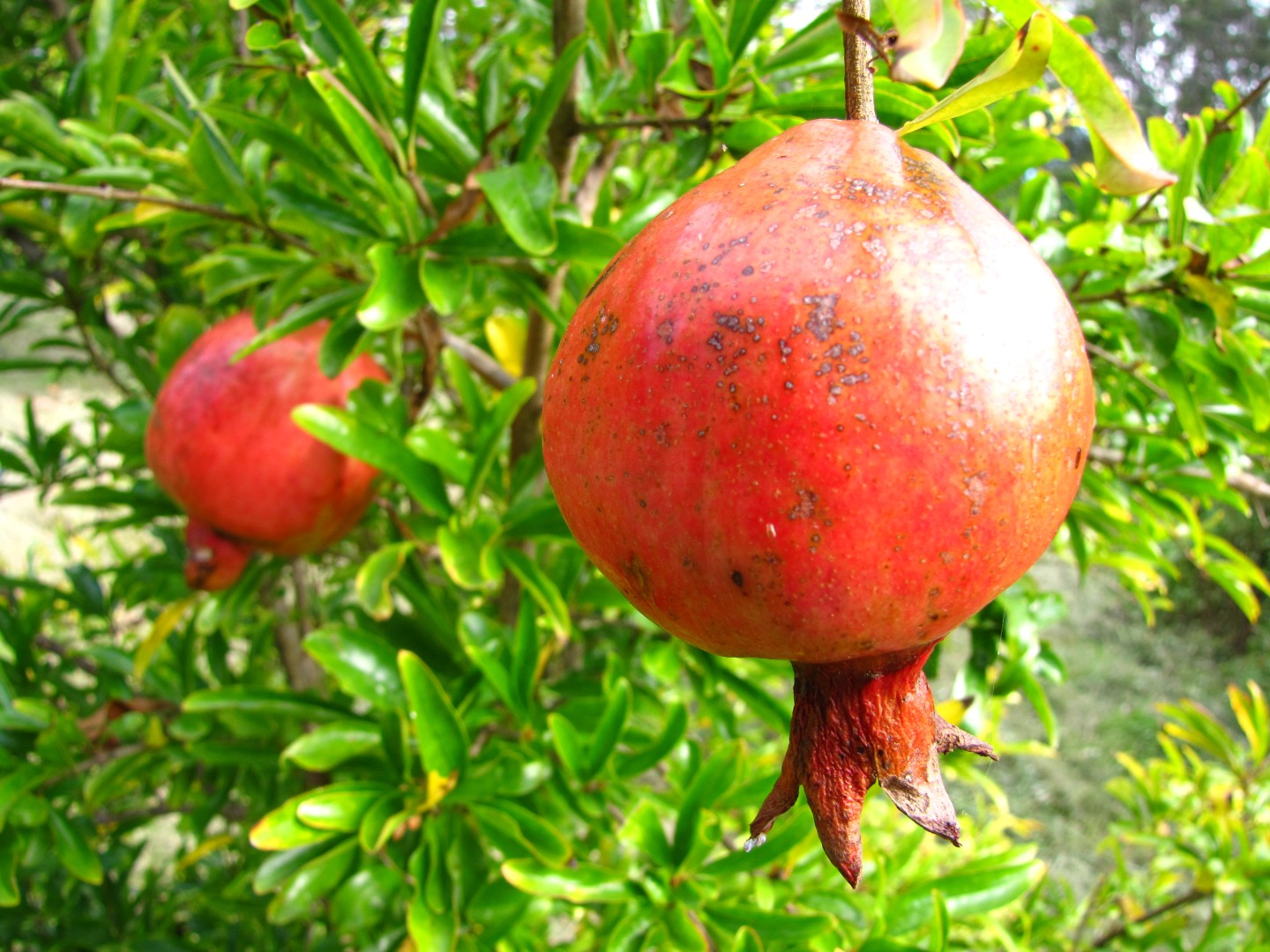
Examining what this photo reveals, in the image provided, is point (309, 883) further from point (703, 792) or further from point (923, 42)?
point (923, 42)

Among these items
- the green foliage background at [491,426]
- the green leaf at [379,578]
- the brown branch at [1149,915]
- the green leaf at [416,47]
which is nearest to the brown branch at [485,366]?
A: the green foliage background at [491,426]

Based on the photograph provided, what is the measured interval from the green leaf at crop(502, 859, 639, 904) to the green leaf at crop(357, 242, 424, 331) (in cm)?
45

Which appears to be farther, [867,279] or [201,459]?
[201,459]

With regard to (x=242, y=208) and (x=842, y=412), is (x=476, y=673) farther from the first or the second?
(x=842, y=412)

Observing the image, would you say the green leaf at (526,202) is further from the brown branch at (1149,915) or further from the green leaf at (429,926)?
the brown branch at (1149,915)

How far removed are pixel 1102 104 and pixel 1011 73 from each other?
5cm

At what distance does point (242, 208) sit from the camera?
87cm

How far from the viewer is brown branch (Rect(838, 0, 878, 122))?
0.36 m

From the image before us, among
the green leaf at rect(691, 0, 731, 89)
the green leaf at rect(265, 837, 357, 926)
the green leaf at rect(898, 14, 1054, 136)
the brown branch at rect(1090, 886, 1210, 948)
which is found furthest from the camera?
the brown branch at rect(1090, 886, 1210, 948)

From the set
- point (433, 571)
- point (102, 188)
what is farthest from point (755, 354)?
point (433, 571)

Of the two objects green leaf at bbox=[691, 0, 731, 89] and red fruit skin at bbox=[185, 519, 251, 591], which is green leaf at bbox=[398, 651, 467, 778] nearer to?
red fruit skin at bbox=[185, 519, 251, 591]

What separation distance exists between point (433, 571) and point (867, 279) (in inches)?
44.2

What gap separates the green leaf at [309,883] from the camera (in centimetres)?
81

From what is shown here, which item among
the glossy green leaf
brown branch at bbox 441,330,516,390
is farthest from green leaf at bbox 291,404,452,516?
the glossy green leaf
